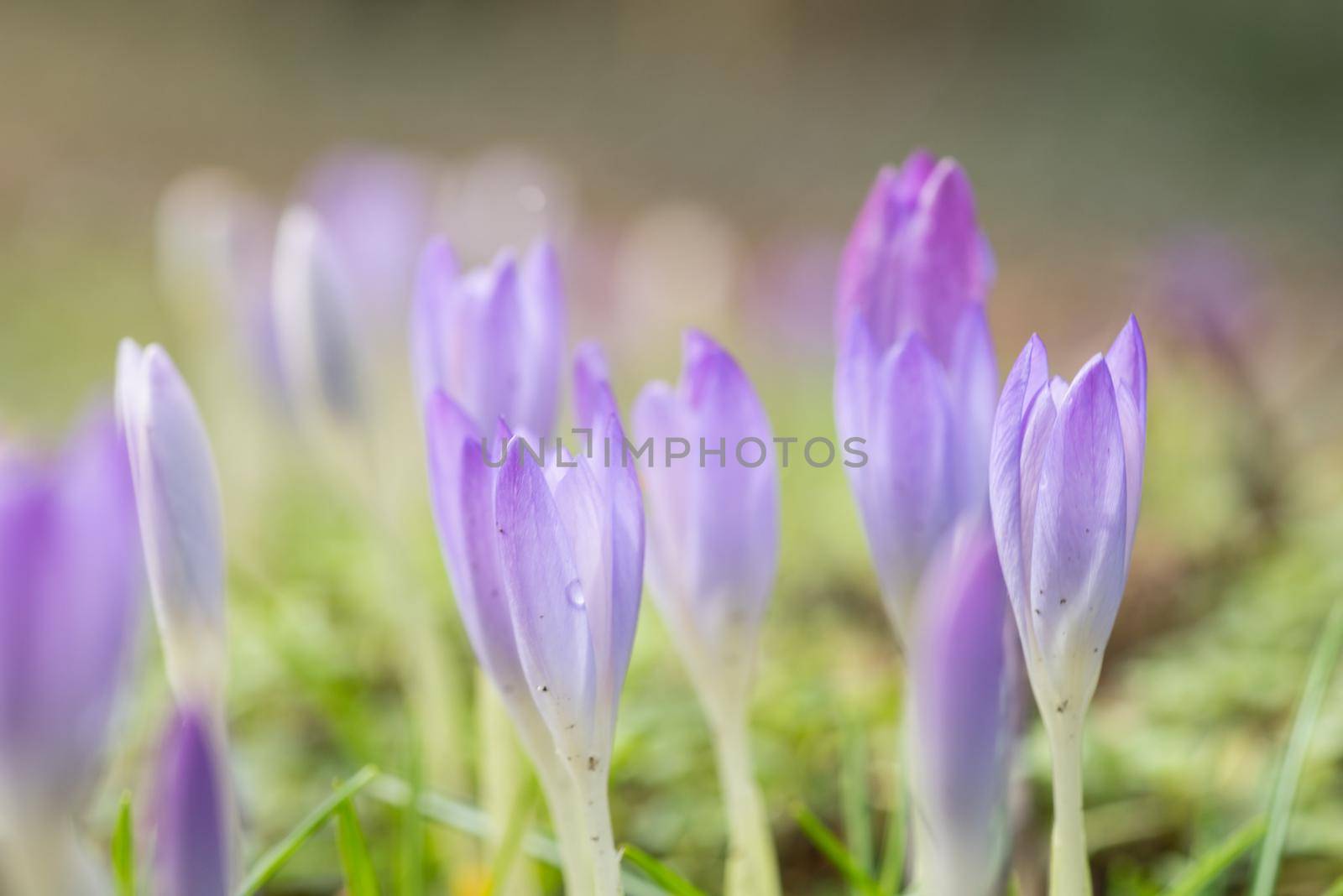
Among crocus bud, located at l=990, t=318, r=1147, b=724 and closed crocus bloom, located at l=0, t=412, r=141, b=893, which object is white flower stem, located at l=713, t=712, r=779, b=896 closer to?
crocus bud, located at l=990, t=318, r=1147, b=724

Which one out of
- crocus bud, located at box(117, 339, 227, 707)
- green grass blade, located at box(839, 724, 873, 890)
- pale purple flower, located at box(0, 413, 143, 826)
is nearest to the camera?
pale purple flower, located at box(0, 413, 143, 826)

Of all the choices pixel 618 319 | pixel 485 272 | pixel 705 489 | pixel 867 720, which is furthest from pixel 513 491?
pixel 618 319

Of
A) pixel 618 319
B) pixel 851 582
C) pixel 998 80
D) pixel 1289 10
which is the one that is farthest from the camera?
pixel 998 80

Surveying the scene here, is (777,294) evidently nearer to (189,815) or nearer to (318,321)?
(318,321)

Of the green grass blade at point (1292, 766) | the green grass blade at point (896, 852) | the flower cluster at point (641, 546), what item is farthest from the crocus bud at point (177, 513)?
the green grass blade at point (1292, 766)

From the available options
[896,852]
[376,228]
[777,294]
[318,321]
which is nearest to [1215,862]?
[896,852]

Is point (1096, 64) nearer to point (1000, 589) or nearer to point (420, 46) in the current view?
point (420, 46)

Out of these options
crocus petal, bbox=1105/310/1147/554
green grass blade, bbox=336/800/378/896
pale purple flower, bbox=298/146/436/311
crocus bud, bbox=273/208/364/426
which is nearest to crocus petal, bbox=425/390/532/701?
green grass blade, bbox=336/800/378/896
